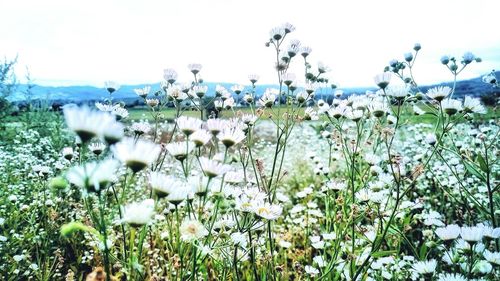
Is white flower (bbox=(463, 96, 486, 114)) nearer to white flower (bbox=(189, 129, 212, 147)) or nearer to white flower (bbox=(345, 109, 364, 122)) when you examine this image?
white flower (bbox=(345, 109, 364, 122))

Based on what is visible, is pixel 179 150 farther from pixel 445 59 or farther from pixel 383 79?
pixel 445 59

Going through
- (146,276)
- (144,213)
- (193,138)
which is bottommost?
(146,276)

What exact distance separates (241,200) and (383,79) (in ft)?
3.82

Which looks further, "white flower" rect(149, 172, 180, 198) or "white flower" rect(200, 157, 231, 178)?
"white flower" rect(200, 157, 231, 178)

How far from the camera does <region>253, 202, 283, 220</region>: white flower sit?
5.17 feet

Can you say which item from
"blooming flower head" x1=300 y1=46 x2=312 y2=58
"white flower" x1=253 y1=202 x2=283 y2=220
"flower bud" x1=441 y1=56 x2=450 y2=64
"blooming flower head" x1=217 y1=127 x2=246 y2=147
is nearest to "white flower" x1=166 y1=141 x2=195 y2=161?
"blooming flower head" x1=217 y1=127 x2=246 y2=147

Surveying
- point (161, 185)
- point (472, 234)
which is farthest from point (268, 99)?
point (161, 185)

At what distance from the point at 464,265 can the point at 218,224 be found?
111cm

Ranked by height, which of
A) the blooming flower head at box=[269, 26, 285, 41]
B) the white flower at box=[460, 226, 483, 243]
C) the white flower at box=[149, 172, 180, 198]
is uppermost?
the blooming flower head at box=[269, 26, 285, 41]

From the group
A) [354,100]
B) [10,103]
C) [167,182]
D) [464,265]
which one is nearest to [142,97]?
[354,100]

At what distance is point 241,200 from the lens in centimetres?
170

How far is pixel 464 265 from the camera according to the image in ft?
6.28

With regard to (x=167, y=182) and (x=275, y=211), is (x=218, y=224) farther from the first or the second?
(x=167, y=182)

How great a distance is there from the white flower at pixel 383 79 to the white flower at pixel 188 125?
126 centimetres
